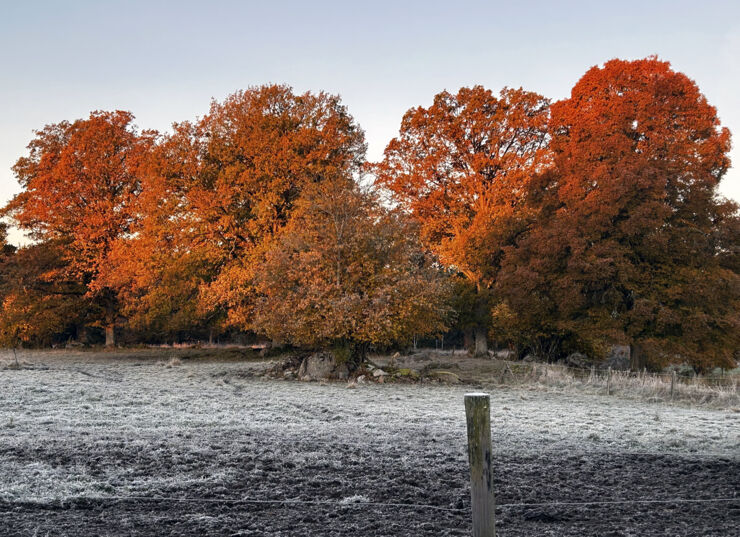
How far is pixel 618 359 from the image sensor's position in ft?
92.8

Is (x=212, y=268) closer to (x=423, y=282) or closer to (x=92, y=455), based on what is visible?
(x=423, y=282)

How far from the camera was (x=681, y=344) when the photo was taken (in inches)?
774

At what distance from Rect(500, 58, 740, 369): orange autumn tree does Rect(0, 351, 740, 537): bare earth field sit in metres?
6.16

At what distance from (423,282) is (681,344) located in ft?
26.5

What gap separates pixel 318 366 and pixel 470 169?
1265 centimetres

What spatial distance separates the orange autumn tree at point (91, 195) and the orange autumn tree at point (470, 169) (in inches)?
528

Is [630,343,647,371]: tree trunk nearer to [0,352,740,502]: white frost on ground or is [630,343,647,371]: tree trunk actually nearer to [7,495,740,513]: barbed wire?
[0,352,740,502]: white frost on ground

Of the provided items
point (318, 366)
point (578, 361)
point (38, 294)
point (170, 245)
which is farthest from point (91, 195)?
point (578, 361)

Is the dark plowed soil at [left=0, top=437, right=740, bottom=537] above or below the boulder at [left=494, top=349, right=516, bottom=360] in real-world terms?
below

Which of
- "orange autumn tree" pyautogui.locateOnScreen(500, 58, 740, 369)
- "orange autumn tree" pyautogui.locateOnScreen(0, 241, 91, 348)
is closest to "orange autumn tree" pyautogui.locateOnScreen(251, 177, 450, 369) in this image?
"orange autumn tree" pyautogui.locateOnScreen(500, 58, 740, 369)

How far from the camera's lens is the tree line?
20.4m

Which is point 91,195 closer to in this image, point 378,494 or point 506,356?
point 506,356

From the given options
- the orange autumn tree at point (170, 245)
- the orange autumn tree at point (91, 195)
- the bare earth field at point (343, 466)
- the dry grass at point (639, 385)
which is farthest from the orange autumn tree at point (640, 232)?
the orange autumn tree at point (91, 195)

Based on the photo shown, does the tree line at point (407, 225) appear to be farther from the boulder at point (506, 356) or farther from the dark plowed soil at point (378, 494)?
the dark plowed soil at point (378, 494)
